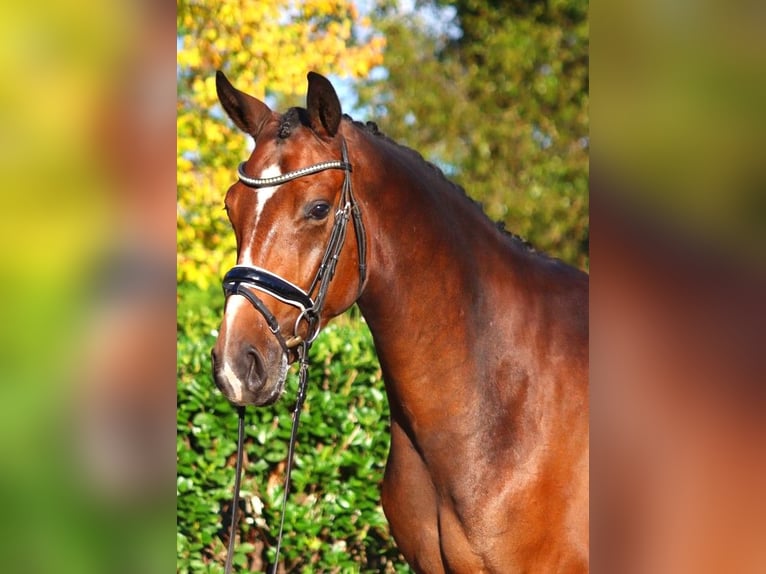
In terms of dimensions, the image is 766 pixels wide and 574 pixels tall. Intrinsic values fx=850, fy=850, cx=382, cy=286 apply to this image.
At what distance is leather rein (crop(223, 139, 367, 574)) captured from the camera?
6.98 feet

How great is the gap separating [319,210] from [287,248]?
143 mm

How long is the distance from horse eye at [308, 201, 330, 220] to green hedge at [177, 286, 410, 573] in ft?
7.05

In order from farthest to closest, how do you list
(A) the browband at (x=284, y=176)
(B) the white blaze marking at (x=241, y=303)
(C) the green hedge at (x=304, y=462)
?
(C) the green hedge at (x=304, y=462), (A) the browband at (x=284, y=176), (B) the white blaze marking at (x=241, y=303)

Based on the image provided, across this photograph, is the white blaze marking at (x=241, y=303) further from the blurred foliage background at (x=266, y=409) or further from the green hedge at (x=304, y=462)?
the green hedge at (x=304, y=462)

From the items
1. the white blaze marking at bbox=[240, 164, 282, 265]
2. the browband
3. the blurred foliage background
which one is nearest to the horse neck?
the browband

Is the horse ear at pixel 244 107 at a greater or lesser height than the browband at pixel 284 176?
greater

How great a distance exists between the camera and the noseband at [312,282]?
6.98 feet

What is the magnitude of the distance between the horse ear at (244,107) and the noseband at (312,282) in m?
0.25

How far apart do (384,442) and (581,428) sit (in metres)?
2.03

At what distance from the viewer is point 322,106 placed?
2324mm

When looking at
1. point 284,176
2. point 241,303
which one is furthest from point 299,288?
point 284,176

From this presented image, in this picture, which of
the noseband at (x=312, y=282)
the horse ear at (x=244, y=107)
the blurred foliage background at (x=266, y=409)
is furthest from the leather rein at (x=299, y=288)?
the blurred foliage background at (x=266, y=409)
